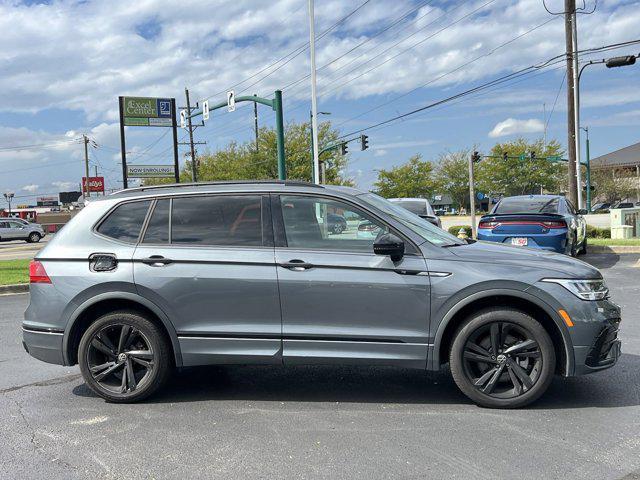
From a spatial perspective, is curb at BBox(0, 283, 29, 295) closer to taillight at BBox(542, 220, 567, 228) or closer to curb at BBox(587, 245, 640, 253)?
taillight at BBox(542, 220, 567, 228)

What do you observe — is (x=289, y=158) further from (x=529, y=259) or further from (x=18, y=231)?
(x=529, y=259)

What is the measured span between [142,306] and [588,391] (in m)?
3.67

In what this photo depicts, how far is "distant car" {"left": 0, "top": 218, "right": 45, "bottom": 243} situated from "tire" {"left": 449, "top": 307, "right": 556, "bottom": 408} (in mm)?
44768

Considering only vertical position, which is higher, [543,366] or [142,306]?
[142,306]

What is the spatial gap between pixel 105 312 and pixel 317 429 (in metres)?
2.01

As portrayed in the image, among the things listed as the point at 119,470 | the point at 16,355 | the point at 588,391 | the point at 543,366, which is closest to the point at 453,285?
the point at 543,366

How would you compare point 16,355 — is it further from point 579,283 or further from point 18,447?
point 579,283

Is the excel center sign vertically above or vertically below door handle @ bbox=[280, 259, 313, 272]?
above

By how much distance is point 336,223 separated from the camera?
476 centimetres

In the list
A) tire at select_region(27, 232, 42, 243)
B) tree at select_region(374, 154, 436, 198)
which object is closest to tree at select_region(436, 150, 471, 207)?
tree at select_region(374, 154, 436, 198)

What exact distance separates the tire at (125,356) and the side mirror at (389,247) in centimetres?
187

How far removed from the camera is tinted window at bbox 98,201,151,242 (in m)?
4.84

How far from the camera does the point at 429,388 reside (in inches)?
195

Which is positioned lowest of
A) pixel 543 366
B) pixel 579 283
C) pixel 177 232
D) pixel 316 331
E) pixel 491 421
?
pixel 491 421
